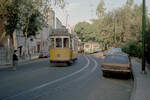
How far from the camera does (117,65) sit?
1163cm

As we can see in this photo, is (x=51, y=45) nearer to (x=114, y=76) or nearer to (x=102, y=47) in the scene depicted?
(x=114, y=76)

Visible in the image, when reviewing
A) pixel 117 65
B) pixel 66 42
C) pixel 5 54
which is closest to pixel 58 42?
pixel 66 42

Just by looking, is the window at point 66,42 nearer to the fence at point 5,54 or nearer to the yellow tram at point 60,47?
the yellow tram at point 60,47

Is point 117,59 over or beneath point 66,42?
beneath

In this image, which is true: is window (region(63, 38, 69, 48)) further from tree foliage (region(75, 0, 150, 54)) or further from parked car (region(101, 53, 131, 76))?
tree foliage (region(75, 0, 150, 54))

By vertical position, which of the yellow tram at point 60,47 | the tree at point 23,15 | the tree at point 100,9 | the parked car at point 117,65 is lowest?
the parked car at point 117,65

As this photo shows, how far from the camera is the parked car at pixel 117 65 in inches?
453

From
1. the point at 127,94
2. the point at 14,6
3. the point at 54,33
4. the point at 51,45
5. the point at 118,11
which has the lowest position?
the point at 127,94

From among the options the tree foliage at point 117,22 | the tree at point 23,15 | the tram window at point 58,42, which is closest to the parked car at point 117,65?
the tram window at point 58,42

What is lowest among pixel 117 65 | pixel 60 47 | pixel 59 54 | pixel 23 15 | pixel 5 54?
pixel 117 65

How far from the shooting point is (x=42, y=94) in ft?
24.9

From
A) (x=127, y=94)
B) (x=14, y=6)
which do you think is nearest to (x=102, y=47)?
(x=14, y=6)

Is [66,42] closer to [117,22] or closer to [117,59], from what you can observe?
[117,59]

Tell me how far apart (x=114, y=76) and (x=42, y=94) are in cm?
659
